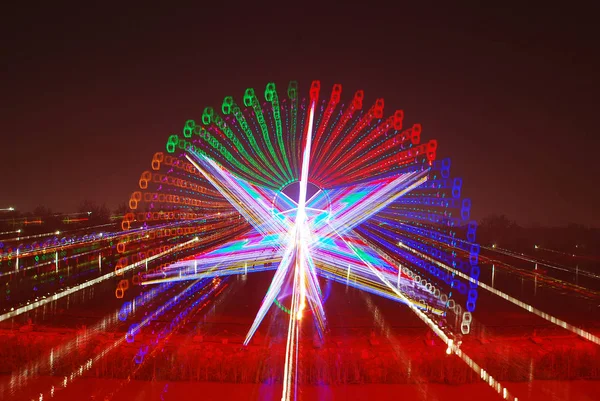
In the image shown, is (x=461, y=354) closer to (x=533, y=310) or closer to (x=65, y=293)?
(x=533, y=310)

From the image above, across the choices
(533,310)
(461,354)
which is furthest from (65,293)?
(533,310)

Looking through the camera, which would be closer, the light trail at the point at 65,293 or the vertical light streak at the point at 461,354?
the vertical light streak at the point at 461,354

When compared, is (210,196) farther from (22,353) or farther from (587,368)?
(587,368)

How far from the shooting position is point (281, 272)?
456 inches

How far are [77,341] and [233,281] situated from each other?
5.10m

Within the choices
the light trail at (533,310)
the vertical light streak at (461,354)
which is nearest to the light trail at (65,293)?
the vertical light streak at (461,354)

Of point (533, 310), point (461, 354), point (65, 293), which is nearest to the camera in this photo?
point (461, 354)

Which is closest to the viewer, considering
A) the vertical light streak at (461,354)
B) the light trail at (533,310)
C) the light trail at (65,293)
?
the vertical light streak at (461,354)

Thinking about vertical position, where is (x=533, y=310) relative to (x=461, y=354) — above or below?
below

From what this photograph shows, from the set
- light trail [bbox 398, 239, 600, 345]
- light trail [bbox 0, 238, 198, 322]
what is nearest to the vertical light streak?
light trail [bbox 398, 239, 600, 345]

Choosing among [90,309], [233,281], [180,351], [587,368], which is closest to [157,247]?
[233,281]

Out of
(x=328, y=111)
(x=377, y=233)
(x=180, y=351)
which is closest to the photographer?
(x=180, y=351)

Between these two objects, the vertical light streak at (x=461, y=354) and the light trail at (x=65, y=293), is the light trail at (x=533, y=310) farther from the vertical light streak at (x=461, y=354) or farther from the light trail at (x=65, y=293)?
the light trail at (x=65, y=293)

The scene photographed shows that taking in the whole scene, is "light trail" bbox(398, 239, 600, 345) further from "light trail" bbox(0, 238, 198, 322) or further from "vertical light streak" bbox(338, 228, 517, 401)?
"light trail" bbox(0, 238, 198, 322)
